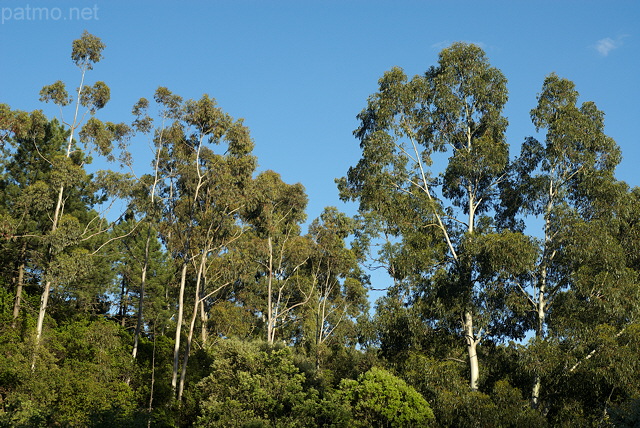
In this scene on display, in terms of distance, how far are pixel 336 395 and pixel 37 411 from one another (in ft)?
30.1

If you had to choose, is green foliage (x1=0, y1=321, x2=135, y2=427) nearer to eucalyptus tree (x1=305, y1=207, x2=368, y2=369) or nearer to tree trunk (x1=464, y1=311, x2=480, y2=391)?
tree trunk (x1=464, y1=311, x2=480, y2=391)

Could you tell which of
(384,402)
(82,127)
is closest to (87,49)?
(82,127)

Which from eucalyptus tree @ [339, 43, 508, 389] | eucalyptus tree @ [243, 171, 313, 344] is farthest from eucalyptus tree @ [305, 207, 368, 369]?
eucalyptus tree @ [339, 43, 508, 389]

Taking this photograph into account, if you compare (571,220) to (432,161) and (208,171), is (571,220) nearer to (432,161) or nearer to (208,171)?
(432,161)

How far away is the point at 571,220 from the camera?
23859 mm

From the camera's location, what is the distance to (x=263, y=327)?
155 ft

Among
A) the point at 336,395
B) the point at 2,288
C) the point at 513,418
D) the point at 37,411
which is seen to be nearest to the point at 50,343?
the point at 2,288

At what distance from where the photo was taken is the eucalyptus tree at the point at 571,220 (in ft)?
75.1

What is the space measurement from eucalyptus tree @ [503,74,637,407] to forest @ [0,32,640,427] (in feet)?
0.24

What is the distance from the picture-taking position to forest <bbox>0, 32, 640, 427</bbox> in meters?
22.4

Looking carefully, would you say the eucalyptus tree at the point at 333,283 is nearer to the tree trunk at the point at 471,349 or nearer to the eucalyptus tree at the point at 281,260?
the eucalyptus tree at the point at 281,260

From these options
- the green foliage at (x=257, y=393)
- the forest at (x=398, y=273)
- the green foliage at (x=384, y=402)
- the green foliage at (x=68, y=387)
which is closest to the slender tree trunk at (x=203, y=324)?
the forest at (x=398, y=273)

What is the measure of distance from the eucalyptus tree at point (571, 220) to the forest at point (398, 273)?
0.24 ft

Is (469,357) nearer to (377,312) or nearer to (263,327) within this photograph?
(377,312)
